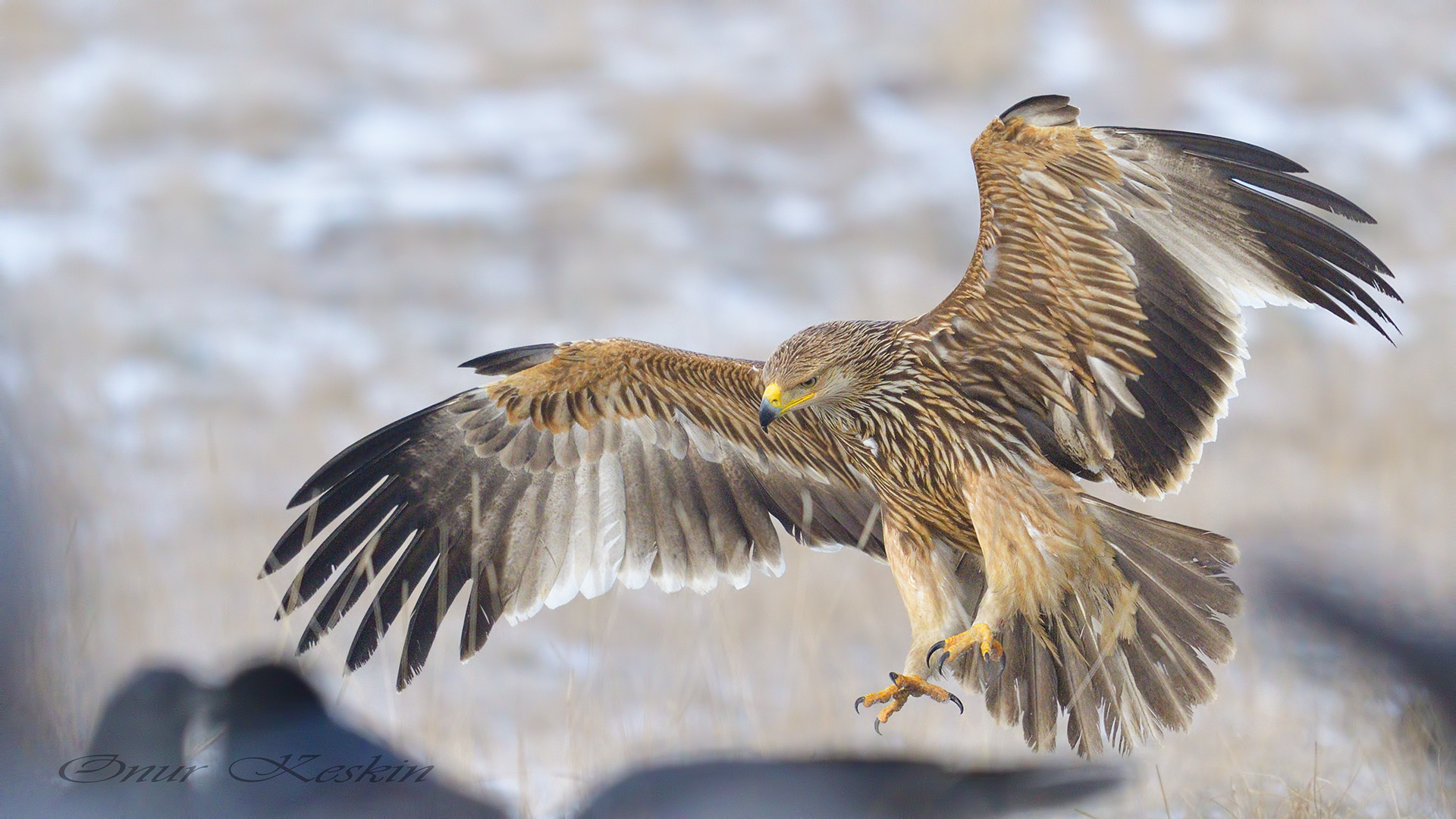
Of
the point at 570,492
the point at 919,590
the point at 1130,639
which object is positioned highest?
the point at 570,492

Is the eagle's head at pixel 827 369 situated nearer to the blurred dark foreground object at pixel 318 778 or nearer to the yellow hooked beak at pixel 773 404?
the yellow hooked beak at pixel 773 404

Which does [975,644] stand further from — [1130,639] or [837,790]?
[837,790]

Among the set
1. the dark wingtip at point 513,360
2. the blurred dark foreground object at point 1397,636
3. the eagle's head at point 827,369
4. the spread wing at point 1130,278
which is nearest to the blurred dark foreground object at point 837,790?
the blurred dark foreground object at point 1397,636

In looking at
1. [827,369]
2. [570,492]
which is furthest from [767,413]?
[570,492]

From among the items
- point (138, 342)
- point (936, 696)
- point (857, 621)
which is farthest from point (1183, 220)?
point (138, 342)

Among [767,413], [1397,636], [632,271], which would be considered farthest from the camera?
[632,271]

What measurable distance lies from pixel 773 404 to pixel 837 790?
173 cm

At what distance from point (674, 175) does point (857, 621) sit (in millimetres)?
7312

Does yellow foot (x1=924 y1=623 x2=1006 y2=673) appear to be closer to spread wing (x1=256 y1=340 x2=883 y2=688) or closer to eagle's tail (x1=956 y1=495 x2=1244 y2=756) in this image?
eagle's tail (x1=956 y1=495 x2=1244 y2=756)

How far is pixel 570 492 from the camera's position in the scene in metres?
3.98

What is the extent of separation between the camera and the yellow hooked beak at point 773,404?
3254 mm

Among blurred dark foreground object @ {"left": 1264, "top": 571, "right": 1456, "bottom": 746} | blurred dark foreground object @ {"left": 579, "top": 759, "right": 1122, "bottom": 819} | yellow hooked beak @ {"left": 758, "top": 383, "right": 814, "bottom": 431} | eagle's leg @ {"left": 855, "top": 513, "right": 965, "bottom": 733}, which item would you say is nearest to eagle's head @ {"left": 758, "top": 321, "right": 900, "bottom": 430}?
yellow hooked beak @ {"left": 758, "top": 383, "right": 814, "bottom": 431}

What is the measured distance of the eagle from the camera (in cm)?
307

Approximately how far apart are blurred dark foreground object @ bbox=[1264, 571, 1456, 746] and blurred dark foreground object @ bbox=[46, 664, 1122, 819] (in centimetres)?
86
